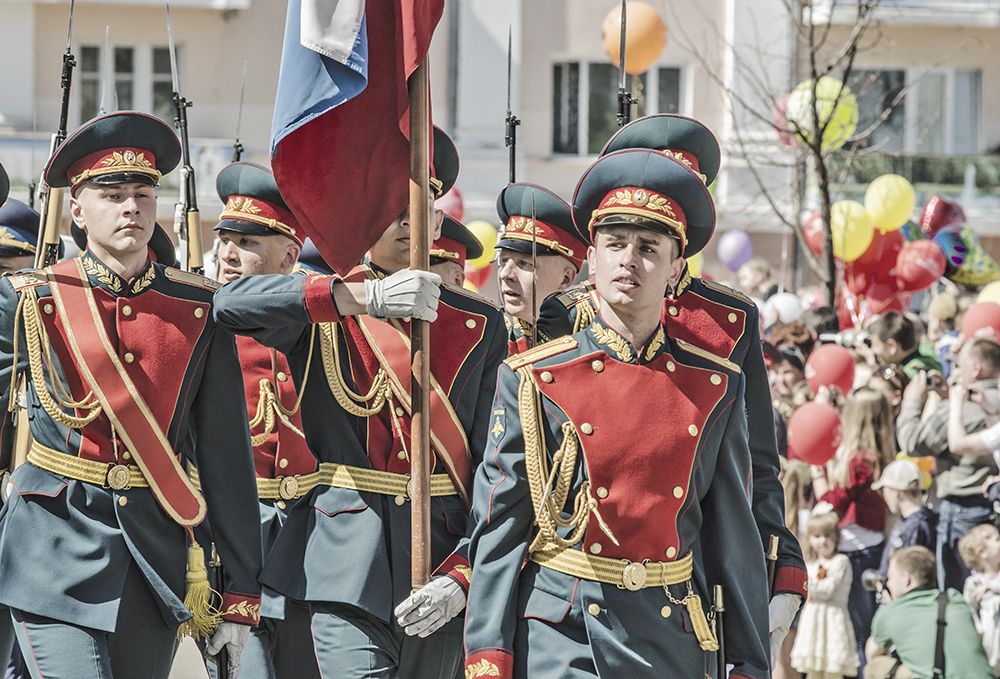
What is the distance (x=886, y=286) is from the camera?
1355cm

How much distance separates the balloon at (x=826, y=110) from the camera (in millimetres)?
13055

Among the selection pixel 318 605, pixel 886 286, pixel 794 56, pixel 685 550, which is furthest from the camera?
pixel 794 56

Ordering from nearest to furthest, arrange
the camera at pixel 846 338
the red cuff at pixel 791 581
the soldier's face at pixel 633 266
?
the soldier's face at pixel 633 266, the red cuff at pixel 791 581, the camera at pixel 846 338

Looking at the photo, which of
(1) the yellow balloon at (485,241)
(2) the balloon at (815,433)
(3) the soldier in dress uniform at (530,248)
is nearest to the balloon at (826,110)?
(1) the yellow balloon at (485,241)

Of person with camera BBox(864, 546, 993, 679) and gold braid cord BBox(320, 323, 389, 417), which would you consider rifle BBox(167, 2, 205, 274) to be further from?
person with camera BBox(864, 546, 993, 679)

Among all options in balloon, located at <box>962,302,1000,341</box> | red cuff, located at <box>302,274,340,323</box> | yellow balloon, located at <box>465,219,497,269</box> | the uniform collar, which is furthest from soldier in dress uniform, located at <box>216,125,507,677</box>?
yellow balloon, located at <box>465,219,497,269</box>

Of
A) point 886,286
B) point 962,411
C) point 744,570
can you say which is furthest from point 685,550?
point 886,286

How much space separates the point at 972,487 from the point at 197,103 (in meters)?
15.6

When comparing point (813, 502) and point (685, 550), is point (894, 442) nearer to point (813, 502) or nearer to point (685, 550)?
point (813, 502)

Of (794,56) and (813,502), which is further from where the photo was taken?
(794,56)

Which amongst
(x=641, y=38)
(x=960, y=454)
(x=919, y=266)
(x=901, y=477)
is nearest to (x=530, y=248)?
(x=901, y=477)

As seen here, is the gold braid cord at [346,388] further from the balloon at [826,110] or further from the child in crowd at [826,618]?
the balloon at [826,110]

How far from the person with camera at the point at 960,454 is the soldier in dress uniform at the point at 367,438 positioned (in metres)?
4.10

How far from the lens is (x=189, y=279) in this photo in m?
4.94
